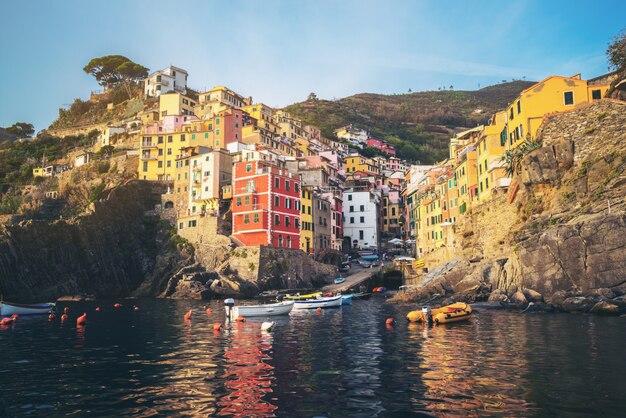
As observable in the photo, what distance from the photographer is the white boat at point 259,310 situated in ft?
135

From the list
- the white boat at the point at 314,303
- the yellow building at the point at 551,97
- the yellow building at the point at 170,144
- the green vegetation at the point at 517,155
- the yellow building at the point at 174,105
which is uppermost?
the yellow building at the point at 174,105

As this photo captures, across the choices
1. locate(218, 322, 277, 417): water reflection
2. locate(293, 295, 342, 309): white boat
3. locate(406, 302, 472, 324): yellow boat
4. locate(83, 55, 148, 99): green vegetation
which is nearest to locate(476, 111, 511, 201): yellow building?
locate(406, 302, 472, 324): yellow boat

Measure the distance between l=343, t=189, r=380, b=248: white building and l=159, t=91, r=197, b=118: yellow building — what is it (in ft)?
159

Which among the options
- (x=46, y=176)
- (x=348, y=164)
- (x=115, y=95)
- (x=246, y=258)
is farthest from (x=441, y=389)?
(x=115, y=95)

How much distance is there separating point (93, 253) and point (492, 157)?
6758 centimetres

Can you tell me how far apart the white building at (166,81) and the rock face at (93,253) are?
1979 inches

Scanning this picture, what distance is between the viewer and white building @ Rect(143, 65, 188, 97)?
130000 mm

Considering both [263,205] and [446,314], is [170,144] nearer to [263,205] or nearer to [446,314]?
[263,205]

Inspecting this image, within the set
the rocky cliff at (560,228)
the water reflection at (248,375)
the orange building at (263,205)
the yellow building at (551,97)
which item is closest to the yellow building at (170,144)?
the orange building at (263,205)

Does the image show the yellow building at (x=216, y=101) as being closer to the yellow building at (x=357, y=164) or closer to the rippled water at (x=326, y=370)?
the yellow building at (x=357, y=164)

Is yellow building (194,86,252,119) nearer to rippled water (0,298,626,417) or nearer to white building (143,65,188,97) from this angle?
white building (143,65,188,97)

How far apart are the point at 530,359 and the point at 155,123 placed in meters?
98.5

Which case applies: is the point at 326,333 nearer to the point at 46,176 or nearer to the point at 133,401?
the point at 133,401

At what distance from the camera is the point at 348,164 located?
141750 mm
